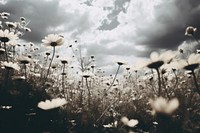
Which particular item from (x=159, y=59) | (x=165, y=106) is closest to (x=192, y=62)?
(x=159, y=59)

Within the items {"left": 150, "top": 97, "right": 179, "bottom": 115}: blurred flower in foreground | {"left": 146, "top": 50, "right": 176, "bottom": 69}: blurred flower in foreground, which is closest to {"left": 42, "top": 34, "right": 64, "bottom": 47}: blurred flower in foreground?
{"left": 146, "top": 50, "right": 176, "bottom": 69}: blurred flower in foreground

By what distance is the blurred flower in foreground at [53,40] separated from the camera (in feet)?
12.2

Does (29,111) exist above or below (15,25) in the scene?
below

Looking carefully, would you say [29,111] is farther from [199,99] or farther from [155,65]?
[199,99]

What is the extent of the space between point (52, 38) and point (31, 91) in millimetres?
679

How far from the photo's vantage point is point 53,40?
372 centimetres

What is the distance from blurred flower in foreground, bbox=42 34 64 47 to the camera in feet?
12.2

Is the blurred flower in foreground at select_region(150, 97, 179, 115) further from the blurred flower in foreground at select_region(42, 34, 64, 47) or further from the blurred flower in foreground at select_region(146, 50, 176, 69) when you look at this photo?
the blurred flower in foreground at select_region(42, 34, 64, 47)

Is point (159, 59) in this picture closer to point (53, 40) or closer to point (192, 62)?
point (192, 62)

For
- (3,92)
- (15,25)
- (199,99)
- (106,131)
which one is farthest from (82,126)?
(15,25)

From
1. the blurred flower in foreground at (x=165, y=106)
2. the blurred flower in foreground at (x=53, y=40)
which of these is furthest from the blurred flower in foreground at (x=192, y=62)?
the blurred flower in foreground at (x=53, y=40)

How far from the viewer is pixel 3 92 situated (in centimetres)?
329

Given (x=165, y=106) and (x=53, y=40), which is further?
(x=53, y=40)

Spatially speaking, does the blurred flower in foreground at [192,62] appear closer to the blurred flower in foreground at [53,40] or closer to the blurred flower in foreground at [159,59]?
the blurred flower in foreground at [159,59]
